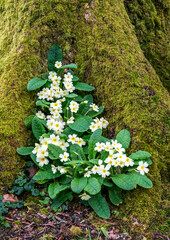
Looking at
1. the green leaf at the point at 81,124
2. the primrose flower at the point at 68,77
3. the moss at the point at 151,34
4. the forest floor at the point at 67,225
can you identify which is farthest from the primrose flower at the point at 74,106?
the moss at the point at 151,34

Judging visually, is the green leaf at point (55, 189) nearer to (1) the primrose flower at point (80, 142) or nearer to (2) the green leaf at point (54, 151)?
(2) the green leaf at point (54, 151)

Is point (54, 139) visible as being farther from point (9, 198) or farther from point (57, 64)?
point (57, 64)

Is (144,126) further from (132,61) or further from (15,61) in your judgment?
(15,61)

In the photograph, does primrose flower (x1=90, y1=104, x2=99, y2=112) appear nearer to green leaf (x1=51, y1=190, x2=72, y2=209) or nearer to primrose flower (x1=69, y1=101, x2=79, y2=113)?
primrose flower (x1=69, y1=101, x2=79, y2=113)

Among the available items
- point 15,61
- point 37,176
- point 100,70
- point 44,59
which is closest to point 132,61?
point 100,70

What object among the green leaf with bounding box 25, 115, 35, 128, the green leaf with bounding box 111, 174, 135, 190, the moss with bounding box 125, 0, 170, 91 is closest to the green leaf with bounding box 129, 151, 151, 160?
the green leaf with bounding box 111, 174, 135, 190

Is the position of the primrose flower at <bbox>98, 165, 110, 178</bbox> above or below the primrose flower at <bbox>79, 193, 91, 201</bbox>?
above
